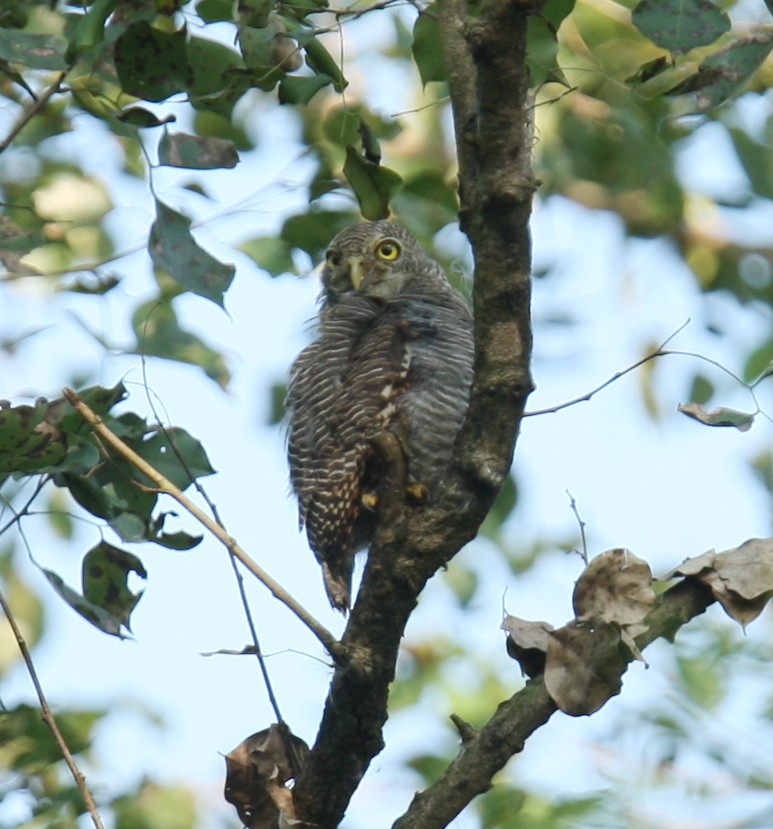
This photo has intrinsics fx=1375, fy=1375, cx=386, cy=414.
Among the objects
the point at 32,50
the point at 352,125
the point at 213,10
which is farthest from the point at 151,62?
the point at 352,125

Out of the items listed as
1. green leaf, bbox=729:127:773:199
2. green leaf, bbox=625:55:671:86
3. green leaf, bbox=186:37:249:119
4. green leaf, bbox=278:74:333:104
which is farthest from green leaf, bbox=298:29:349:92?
green leaf, bbox=729:127:773:199

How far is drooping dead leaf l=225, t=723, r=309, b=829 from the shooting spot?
2723 mm

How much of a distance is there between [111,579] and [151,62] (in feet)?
3.40

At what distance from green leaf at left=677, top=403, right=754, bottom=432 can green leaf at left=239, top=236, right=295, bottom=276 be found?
1414 mm

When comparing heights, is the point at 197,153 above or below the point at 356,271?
below

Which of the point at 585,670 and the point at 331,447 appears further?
the point at 331,447

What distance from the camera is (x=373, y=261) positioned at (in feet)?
16.1

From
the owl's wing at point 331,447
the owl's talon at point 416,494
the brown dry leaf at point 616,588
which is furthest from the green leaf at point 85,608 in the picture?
the owl's wing at point 331,447

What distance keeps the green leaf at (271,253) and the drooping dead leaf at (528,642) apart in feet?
4.15

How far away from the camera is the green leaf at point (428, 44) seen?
8.95 ft

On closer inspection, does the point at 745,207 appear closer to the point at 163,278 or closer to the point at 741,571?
the point at 163,278

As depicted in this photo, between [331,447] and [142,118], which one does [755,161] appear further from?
[142,118]

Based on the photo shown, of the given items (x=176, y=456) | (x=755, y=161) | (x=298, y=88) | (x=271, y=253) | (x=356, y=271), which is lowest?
(x=176, y=456)

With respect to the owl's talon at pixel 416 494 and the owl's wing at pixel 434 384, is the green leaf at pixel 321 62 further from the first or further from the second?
the owl's wing at pixel 434 384
